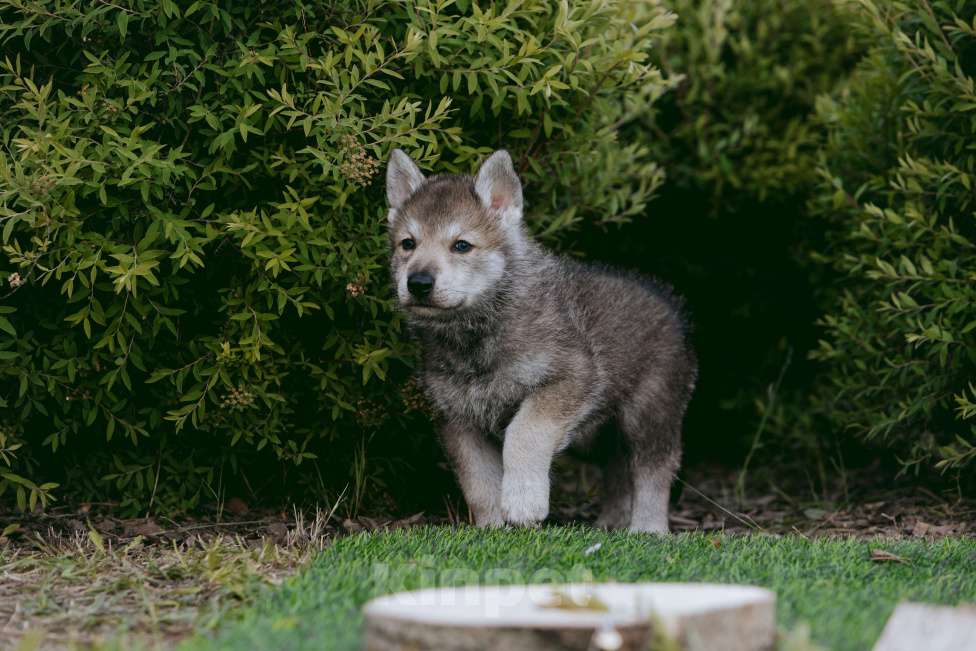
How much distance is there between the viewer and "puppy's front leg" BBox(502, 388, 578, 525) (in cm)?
575

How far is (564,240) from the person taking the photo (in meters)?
8.17

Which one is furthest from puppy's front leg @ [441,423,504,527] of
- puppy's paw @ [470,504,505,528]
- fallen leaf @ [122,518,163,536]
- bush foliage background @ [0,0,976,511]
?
fallen leaf @ [122,518,163,536]

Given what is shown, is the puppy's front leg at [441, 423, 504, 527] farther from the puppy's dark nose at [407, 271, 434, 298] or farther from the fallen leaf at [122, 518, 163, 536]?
the fallen leaf at [122, 518, 163, 536]

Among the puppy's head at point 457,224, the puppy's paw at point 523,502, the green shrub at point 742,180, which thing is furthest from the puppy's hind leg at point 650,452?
the green shrub at point 742,180

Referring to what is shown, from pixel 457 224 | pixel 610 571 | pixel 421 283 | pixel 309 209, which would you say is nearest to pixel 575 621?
pixel 610 571

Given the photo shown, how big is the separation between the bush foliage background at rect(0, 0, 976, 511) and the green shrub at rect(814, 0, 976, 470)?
0.02 m

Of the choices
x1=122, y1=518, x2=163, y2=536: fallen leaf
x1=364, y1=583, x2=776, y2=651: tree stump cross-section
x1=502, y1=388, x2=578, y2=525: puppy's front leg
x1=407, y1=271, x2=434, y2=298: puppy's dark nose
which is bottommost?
x1=122, y1=518, x2=163, y2=536: fallen leaf

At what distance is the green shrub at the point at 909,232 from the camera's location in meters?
6.68

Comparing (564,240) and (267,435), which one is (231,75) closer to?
(267,435)

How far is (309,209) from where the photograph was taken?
6246 millimetres

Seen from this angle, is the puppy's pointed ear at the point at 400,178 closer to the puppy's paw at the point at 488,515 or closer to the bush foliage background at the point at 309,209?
the bush foliage background at the point at 309,209

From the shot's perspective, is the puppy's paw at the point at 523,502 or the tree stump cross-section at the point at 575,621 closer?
the tree stump cross-section at the point at 575,621

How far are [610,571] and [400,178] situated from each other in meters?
2.36

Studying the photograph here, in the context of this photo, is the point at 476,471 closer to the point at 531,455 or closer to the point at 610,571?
the point at 531,455
